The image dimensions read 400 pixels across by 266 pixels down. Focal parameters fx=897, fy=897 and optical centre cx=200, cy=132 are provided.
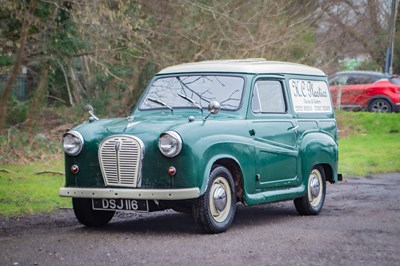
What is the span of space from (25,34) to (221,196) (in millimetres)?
7335

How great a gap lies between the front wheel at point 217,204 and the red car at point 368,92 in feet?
65.2

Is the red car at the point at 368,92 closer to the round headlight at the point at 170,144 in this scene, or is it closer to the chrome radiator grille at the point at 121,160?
the chrome radiator grille at the point at 121,160

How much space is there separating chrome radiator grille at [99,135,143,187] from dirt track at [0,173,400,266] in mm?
572

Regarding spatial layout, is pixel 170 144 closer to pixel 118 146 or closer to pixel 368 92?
pixel 118 146

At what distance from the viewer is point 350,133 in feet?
85.1

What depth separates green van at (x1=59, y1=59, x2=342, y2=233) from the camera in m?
9.23

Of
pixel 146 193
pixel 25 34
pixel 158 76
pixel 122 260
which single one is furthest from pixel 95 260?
pixel 25 34

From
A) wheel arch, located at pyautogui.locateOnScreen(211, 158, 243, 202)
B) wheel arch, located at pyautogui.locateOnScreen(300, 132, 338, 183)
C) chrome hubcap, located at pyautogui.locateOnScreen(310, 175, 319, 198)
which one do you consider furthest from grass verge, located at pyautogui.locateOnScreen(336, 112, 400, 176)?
wheel arch, located at pyautogui.locateOnScreen(211, 158, 243, 202)

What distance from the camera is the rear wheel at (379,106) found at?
1166 inches

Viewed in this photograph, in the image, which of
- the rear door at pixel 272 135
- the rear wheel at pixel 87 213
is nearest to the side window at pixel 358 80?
the rear door at pixel 272 135

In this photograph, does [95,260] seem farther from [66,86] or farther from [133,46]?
[66,86]

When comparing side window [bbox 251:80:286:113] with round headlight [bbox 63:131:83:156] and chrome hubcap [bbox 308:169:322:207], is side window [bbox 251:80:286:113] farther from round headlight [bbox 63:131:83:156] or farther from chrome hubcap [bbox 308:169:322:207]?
round headlight [bbox 63:131:83:156]

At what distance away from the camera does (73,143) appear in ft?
31.9

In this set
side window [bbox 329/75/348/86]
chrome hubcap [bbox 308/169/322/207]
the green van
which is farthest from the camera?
side window [bbox 329/75/348/86]
